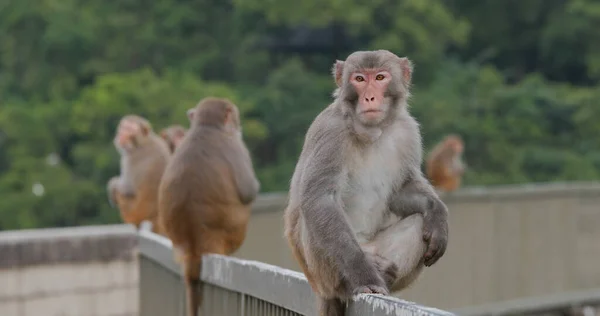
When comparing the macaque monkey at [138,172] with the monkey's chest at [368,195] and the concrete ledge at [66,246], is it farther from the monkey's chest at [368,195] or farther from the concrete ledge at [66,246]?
the monkey's chest at [368,195]

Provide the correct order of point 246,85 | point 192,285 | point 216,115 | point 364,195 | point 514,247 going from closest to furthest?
1. point 364,195
2. point 192,285
3. point 216,115
4. point 514,247
5. point 246,85

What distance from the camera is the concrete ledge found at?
7516mm

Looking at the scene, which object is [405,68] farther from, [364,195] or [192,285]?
[192,285]

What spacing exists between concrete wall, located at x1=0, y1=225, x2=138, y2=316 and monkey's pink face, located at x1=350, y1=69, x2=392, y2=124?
4.12m

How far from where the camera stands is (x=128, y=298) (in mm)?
7938

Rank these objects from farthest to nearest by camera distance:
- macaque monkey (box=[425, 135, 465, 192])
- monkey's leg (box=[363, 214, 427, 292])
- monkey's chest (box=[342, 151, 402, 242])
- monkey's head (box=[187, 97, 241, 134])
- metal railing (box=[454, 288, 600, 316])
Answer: macaque monkey (box=[425, 135, 465, 192]), metal railing (box=[454, 288, 600, 316]), monkey's head (box=[187, 97, 241, 134]), monkey's chest (box=[342, 151, 402, 242]), monkey's leg (box=[363, 214, 427, 292])

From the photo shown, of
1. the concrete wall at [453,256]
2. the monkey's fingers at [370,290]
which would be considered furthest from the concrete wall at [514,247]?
the monkey's fingers at [370,290]

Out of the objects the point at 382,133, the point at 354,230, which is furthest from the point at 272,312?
the point at 382,133

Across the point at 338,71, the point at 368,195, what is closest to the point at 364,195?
the point at 368,195

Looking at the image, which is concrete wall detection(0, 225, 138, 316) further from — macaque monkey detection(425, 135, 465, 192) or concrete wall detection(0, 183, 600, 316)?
macaque monkey detection(425, 135, 465, 192)

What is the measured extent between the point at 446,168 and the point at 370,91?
10.0 meters

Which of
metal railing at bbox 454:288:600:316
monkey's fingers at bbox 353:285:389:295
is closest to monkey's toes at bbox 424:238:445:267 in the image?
monkey's fingers at bbox 353:285:389:295

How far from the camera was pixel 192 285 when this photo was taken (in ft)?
18.0

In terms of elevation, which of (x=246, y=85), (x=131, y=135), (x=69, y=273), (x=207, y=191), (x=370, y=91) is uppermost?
(x=246, y=85)
